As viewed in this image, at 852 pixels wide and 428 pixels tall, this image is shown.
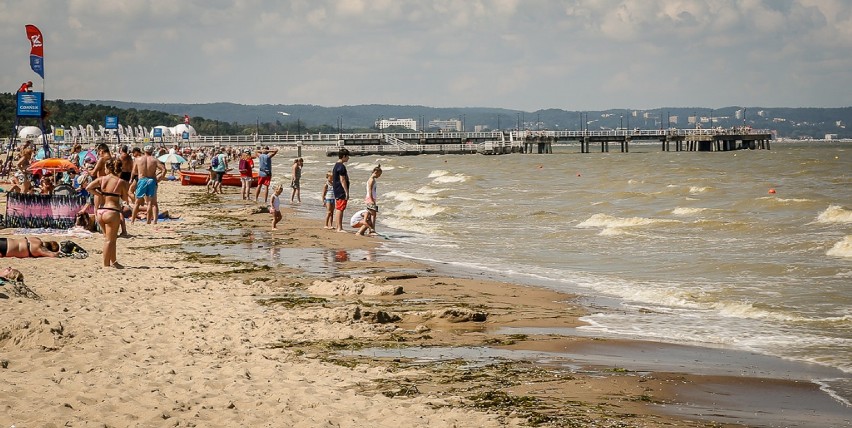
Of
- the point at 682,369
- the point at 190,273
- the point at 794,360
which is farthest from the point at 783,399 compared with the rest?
the point at 190,273

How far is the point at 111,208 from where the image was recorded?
11273mm

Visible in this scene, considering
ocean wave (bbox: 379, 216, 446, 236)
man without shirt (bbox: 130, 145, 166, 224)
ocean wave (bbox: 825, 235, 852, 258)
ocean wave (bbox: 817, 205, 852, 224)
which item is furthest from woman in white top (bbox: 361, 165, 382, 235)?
ocean wave (bbox: 817, 205, 852, 224)

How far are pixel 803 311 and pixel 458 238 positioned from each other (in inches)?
353

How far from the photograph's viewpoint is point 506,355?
7.16m

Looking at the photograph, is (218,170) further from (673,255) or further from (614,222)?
(673,255)

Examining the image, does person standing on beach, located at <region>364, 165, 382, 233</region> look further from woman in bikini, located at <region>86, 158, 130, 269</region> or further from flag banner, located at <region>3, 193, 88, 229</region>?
woman in bikini, located at <region>86, 158, 130, 269</region>

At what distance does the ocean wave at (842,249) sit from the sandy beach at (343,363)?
20.3 ft

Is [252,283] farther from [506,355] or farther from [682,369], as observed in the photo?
[682,369]

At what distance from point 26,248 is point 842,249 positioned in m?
12.2

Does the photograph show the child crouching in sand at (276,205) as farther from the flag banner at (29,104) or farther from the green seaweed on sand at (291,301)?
the green seaweed on sand at (291,301)

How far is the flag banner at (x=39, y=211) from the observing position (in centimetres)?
1505

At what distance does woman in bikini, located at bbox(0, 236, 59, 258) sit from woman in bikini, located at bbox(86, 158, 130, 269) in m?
1.01

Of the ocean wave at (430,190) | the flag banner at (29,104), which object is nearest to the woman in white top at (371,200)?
the flag banner at (29,104)

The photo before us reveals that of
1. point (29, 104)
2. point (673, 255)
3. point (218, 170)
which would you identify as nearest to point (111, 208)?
point (29, 104)
